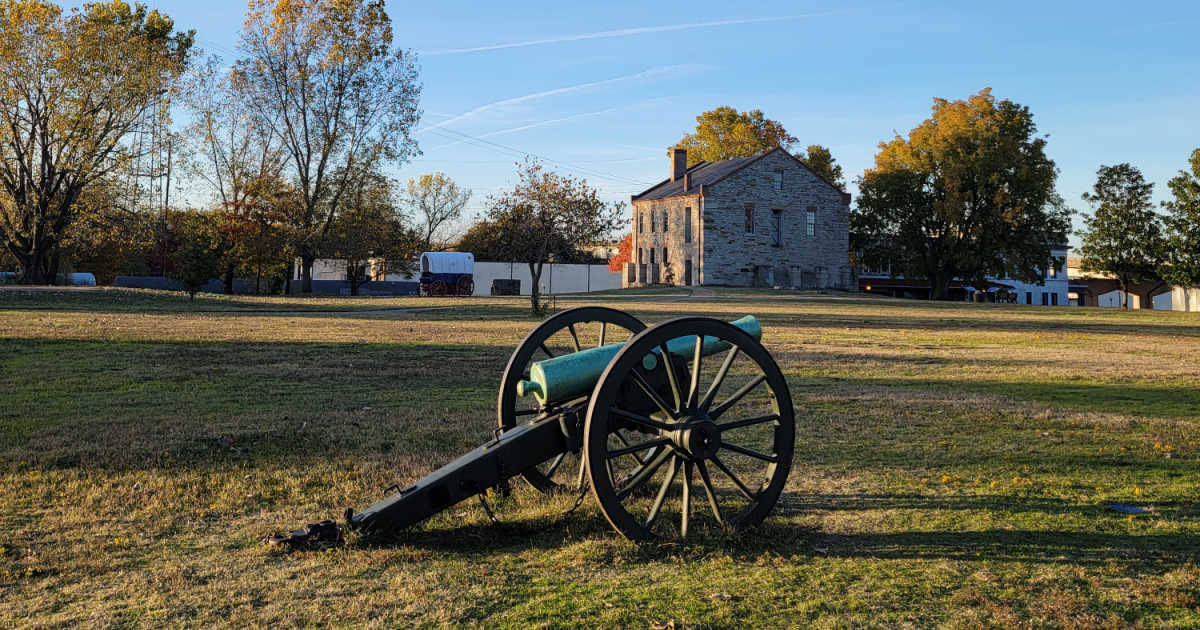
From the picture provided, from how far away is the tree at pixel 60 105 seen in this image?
107 ft

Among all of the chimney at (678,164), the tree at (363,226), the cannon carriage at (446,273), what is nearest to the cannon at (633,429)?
the tree at (363,226)

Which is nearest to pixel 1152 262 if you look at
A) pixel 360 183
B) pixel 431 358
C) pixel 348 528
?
pixel 360 183

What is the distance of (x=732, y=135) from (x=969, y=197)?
1970 centimetres

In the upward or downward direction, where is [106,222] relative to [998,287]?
upward

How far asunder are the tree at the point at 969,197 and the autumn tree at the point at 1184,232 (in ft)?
23.8

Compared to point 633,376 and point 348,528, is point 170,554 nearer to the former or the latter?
point 348,528

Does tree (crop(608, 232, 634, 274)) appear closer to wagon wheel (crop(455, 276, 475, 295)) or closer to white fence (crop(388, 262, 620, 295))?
white fence (crop(388, 262, 620, 295))

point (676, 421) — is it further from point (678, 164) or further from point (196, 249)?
point (678, 164)

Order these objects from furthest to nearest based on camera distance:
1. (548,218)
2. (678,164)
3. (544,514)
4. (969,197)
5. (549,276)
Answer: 1. (549,276)
2. (678,164)
3. (969,197)
4. (548,218)
5. (544,514)

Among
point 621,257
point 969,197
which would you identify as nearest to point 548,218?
point 969,197

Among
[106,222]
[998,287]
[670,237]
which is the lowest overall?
[998,287]

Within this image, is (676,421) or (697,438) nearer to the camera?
(697,438)

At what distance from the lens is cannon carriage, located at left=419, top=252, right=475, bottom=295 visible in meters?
50.1

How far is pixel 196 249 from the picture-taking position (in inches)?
1444
